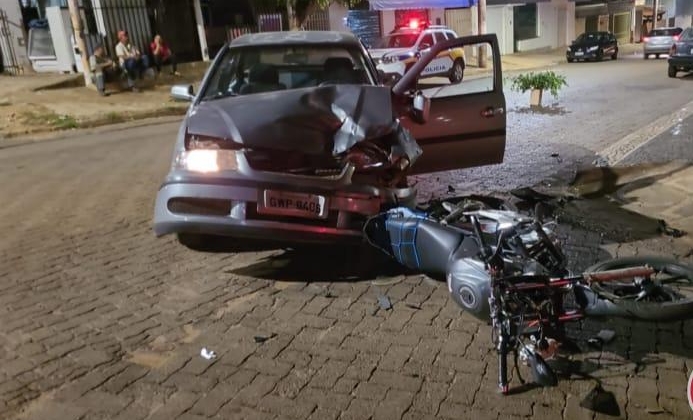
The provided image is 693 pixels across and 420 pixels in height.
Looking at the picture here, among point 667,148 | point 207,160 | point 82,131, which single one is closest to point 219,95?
point 207,160

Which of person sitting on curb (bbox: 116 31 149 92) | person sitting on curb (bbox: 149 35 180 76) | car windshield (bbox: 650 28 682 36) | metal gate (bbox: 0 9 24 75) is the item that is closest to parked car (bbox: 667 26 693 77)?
car windshield (bbox: 650 28 682 36)

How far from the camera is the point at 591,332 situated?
3.57m

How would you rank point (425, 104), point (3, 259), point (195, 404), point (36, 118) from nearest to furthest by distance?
point (195, 404) → point (3, 259) → point (425, 104) → point (36, 118)

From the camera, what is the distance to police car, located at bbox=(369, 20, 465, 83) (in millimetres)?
18109

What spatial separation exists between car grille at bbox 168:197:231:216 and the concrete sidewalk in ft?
34.4

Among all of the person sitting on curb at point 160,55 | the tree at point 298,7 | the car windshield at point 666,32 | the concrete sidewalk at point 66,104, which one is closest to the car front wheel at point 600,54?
the car windshield at point 666,32

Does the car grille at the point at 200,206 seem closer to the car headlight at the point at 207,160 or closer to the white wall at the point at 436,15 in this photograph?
the car headlight at the point at 207,160

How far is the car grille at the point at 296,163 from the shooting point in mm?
4508

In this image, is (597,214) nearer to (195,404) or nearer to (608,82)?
(195,404)

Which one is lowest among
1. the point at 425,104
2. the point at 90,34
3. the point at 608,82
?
the point at 608,82

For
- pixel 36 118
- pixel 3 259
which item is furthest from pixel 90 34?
pixel 3 259

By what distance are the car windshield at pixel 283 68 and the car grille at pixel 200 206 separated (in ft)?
5.86

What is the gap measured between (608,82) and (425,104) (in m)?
14.2

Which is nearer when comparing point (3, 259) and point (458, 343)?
point (458, 343)
